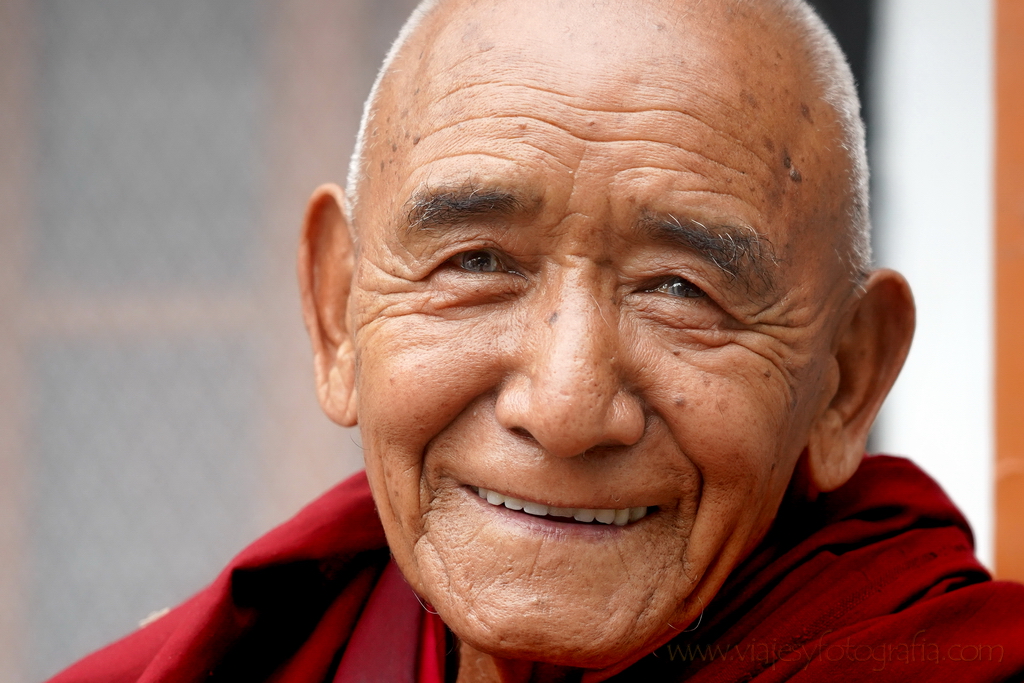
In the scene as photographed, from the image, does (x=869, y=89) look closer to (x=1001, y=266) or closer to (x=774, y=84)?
(x=1001, y=266)

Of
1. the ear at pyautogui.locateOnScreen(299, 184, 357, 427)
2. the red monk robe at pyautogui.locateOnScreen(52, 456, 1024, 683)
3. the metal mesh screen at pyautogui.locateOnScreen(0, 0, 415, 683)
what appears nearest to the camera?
the red monk robe at pyautogui.locateOnScreen(52, 456, 1024, 683)

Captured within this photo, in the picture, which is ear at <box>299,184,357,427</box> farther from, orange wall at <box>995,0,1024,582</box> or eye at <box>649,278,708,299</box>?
orange wall at <box>995,0,1024,582</box>

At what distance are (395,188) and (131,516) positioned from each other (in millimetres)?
2614

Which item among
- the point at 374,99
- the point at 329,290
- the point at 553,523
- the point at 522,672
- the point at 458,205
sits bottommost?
the point at 522,672

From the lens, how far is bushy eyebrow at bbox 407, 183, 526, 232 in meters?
1.64

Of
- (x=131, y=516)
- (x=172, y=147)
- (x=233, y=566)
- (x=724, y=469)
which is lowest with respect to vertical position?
(x=131, y=516)

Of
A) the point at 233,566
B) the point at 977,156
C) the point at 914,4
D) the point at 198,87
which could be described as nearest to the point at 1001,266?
the point at 977,156

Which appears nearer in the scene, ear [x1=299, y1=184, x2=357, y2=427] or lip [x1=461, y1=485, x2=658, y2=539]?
lip [x1=461, y1=485, x2=658, y2=539]

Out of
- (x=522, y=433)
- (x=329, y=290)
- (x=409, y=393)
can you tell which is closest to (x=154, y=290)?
A: (x=329, y=290)

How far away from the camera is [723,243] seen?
165cm

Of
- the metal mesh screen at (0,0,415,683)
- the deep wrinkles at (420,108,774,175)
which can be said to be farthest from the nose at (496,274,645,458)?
the metal mesh screen at (0,0,415,683)

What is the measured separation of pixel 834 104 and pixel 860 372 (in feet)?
1.76

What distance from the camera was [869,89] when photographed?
3.66 m

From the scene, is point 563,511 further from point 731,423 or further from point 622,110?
point 622,110
